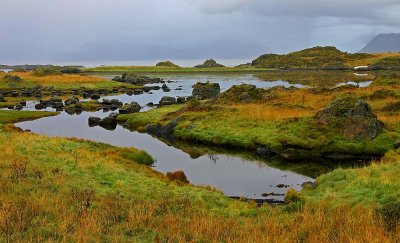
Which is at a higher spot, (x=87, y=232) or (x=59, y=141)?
(x=87, y=232)

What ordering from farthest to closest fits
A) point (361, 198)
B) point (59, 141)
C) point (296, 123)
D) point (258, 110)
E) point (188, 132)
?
point (258, 110) < point (188, 132) < point (296, 123) < point (59, 141) < point (361, 198)

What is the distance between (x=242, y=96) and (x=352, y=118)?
91.8ft

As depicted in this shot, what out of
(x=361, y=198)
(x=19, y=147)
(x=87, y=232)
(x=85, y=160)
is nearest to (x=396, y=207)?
(x=361, y=198)

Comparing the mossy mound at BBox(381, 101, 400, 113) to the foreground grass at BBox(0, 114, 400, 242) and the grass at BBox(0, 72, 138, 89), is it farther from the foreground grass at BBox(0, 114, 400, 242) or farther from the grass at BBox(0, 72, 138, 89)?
the grass at BBox(0, 72, 138, 89)

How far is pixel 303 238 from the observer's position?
492 inches

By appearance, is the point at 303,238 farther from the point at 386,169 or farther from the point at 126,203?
the point at 386,169

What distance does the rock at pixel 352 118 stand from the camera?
4066 cm

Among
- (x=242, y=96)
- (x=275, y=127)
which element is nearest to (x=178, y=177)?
(x=275, y=127)

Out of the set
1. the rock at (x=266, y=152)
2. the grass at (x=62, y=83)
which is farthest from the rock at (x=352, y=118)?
the grass at (x=62, y=83)

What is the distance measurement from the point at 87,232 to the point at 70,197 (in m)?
5.99

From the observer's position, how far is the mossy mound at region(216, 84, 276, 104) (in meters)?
67.4

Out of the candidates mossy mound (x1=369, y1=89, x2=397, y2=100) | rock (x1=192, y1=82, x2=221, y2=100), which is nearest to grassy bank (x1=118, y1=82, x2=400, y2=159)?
mossy mound (x1=369, y1=89, x2=397, y2=100)

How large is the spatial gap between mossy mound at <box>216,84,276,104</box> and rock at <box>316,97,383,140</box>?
22.3m

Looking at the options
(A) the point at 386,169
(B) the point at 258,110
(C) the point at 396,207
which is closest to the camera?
(C) the point at 396,207
